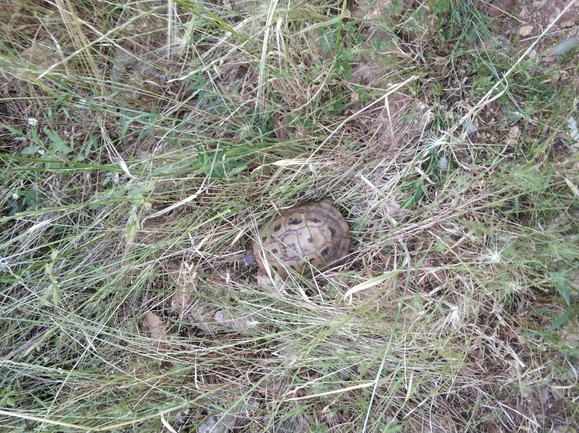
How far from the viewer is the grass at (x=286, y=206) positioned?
7.24 ft

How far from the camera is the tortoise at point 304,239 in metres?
2.42

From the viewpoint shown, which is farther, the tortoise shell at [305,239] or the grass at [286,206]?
the tortoise shell at [305,239]

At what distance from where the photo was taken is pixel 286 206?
250cm

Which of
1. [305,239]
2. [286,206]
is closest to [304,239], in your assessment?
[305,239]

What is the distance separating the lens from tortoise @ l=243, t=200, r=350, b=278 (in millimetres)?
2416

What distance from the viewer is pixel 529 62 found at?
7.06 feet

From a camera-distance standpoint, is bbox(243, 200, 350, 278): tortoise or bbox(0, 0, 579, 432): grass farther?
bbox(243, 200, 350, 278): tortoise

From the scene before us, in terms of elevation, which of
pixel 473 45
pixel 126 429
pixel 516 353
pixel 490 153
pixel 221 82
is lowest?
pixel 126 429

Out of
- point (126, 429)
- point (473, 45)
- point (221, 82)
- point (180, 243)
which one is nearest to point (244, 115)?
point (221, 82)

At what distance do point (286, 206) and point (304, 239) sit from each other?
0.64 ft

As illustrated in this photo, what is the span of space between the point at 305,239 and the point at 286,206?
20 cm

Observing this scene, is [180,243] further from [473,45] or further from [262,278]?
[473,45]

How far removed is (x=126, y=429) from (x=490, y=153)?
2158mm

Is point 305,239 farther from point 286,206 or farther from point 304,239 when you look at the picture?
point 286,206
